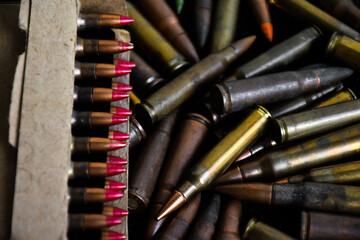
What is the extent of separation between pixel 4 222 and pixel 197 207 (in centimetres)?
107

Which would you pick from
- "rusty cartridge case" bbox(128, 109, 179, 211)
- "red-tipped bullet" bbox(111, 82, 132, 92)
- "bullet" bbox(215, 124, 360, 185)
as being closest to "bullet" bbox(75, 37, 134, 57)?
"red-tipped bullet" bbox(111, 82, 132, 92)

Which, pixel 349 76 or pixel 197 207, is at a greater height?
pixel 349 76

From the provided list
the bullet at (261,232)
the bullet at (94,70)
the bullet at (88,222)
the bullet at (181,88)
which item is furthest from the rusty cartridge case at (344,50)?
the bullet at (88,222)

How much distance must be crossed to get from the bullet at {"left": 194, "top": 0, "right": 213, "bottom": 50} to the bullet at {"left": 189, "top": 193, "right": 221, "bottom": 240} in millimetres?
1248

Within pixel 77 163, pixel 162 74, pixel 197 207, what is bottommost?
pixel 197 207

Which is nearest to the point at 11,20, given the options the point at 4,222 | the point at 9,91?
the point at 9,91

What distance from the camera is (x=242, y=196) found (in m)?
2.23

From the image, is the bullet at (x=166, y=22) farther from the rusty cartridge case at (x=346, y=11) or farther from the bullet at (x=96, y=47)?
the rusty cartridge case at (x=346, y=11)

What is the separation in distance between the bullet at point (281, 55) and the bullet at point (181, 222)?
918mm

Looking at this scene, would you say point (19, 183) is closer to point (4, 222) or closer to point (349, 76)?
point (4, 222)

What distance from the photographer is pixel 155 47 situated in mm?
2693

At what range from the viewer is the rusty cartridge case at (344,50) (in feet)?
8.63

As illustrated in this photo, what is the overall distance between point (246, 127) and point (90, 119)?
96 centimetres

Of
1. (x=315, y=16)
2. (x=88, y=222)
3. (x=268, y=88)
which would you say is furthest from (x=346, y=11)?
(x=88, y=222)
